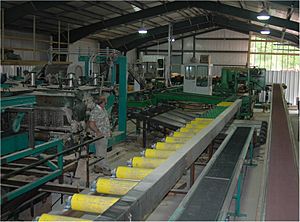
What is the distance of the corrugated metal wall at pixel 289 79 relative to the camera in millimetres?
25234

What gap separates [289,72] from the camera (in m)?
25.4

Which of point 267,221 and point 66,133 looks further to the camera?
point 66,133

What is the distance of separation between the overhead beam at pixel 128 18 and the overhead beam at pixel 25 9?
5146mm

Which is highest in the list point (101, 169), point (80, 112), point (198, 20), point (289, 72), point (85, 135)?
point (198, 20)

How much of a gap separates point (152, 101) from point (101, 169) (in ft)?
19.3

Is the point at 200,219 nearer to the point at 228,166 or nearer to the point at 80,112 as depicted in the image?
the point at 228,166

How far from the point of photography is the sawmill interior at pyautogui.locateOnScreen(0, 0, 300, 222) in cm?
270

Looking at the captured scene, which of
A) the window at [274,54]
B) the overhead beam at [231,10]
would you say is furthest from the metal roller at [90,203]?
the window at [274,54]

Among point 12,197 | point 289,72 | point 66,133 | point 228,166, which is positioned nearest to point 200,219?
point 228,166

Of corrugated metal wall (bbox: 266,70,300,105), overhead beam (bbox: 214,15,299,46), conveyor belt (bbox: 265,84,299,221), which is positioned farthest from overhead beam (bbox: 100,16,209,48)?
conveyor belt (bbox: 265,84,299,221)

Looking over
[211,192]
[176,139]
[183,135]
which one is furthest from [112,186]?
[183,135]

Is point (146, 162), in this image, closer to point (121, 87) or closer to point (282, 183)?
point (282, 183)

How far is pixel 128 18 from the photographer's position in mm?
17016

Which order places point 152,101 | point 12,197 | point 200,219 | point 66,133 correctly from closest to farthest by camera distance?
point 200,219 → point 12,197 → point 66,133 → point 152,101
